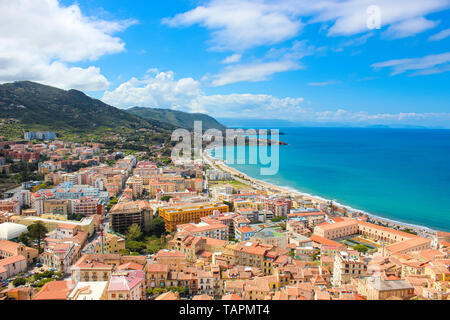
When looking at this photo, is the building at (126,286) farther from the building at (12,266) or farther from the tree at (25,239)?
the tree at (25,239)

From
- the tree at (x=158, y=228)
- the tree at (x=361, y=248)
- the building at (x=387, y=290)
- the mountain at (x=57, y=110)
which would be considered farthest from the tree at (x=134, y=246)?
the mountain at (x=57, y=110)

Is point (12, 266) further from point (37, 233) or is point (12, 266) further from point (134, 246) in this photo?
point (134, 246)

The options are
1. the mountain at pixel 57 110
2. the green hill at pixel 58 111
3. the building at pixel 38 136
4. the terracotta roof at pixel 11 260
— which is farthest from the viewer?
the mountain at pixel 57 110

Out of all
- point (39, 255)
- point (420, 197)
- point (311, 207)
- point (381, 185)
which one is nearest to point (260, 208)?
point (311, 207)

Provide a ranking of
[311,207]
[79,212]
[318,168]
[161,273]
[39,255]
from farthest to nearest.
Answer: [318,168] < [311,207] < [79,212] < [39,255] < [161,273]

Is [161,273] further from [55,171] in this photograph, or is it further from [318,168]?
[318,168]

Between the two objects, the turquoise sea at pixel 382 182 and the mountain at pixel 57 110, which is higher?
the mountain at pixel 57 110
